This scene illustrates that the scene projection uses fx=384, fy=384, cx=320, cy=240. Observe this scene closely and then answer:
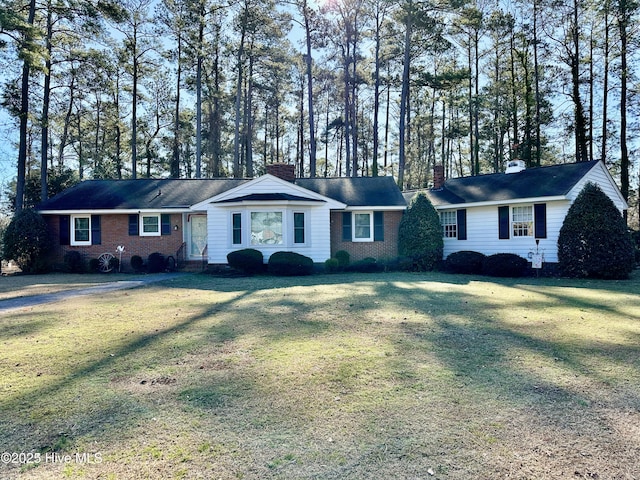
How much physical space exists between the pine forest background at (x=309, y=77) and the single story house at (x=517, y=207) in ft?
23.4

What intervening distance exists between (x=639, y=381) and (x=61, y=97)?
3129 centimetres

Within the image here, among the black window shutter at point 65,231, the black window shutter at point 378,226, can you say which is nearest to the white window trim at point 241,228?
the black window shutter at point 378,226

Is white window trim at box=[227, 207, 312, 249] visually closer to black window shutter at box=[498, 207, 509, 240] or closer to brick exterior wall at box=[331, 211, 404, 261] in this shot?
brick exterior wall at box=[331, 211, 404, 261]

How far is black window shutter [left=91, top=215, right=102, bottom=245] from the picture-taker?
17.9 metres

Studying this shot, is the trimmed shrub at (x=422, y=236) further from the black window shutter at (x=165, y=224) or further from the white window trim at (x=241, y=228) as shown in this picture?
the black window shutter at (x=165, y=224)

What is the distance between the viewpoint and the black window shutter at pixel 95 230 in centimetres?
1792

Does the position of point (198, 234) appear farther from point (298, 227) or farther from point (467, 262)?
point (467, 262)

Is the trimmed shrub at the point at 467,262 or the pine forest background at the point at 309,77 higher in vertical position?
the pine forest background at the point at 309,77

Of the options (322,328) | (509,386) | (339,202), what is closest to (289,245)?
(339,202)

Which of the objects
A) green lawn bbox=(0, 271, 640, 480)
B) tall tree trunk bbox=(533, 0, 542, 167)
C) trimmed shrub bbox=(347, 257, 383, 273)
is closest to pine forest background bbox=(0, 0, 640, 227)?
tall tree trunk bbox=(533, 0, 542, 167)

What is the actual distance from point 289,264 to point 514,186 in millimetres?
10659

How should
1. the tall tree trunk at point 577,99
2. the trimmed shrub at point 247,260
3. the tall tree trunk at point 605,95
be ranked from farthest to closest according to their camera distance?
the tall tree trunk at point 605,95 → the tall tree trunk at point 577,99 → the trimmed shrub at point 247,260

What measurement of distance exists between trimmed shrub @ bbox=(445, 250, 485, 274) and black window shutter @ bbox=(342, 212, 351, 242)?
15.1 feet

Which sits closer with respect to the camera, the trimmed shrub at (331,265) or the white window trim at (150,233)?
the trimmed shrub at (331,265)
